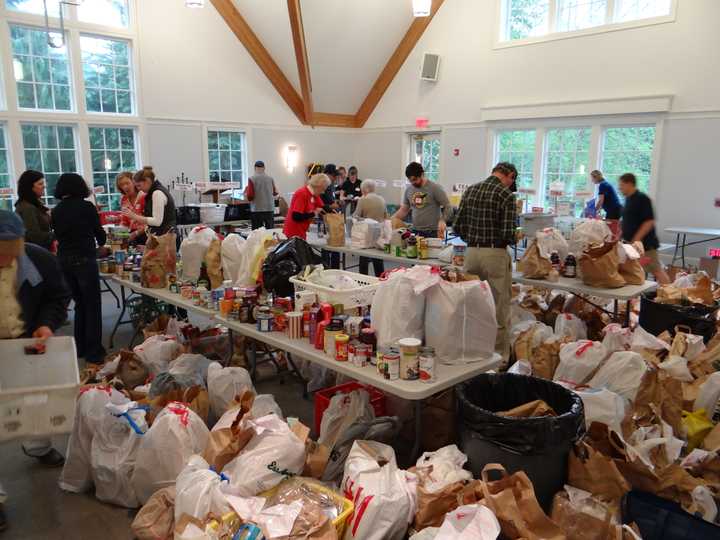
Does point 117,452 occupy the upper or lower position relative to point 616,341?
lower

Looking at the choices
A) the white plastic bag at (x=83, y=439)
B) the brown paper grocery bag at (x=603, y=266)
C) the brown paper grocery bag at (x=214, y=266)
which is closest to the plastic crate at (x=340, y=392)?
the white plastic bag at (x=83, y=439)

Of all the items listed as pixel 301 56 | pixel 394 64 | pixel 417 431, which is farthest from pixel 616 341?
pixel 394 64

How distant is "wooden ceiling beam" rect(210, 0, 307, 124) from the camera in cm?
1004

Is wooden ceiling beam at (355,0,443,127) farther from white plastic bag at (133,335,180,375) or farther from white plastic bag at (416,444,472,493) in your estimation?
white plastic bag at (416,444,472,493)

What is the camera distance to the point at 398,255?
5.18 meters

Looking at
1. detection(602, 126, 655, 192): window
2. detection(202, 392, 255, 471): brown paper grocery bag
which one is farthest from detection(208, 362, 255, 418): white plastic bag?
detection(602, 126, 655, 192): window

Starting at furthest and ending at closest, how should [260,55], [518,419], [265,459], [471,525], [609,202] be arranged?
[260,55] < [609,202] < [265,459] < [518,419] < [471,525]

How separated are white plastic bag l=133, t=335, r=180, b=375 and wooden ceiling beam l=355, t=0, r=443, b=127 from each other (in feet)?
30.3

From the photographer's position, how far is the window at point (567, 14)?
8.15 m

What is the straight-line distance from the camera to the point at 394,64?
11523 mm

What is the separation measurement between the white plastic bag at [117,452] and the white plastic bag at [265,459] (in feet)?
1.87

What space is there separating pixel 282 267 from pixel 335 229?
2.16 meters

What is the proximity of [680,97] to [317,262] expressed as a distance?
6896mm

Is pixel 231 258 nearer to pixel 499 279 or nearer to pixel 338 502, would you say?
pixel 499 279
